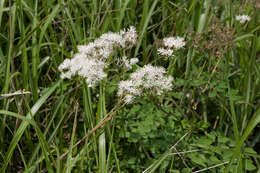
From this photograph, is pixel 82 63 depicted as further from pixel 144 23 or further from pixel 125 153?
pixel 144 23

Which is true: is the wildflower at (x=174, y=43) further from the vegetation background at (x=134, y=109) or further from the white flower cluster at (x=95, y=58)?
the white flower cluster at (x=95, y=58)

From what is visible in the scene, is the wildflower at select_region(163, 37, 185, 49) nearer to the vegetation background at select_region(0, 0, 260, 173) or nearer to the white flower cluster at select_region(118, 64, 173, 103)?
the vegetation background at select_region(0, 0, 260, 173)

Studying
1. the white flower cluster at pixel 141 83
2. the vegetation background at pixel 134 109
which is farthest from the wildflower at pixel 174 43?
the white flower cluster at pixel 141 83

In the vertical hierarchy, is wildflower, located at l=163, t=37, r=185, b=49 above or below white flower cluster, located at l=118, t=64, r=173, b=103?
above

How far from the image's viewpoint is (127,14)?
207cm

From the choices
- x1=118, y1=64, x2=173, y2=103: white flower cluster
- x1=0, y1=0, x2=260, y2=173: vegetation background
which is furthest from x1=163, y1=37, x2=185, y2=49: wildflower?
x1=118, y1=64, x2=173, y2=103: white flower cluster

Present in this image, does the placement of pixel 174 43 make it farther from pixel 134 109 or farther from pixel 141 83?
pixel 134 109

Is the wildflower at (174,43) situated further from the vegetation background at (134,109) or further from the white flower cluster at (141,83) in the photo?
the white flower cluster at (141,83)

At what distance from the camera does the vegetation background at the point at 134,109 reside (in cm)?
139

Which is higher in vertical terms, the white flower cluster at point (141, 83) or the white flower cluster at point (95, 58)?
the white flower cluster at point (95, 58)

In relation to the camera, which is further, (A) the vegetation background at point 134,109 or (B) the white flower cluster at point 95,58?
(A) the vegetation background at point 134,109

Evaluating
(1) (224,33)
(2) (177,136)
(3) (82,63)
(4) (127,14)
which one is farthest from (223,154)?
(4) (127,14)

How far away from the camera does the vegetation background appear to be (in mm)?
1389

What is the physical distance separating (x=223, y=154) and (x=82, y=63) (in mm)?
864
